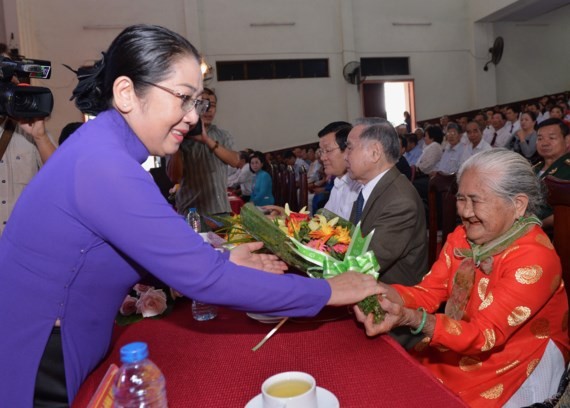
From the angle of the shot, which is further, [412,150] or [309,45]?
[309,45]

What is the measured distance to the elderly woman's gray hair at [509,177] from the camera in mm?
1441

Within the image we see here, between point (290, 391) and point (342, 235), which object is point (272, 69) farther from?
point (290, 391)

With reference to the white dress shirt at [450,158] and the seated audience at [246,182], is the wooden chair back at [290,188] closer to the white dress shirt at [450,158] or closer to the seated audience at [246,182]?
the seated audience at [246,182]

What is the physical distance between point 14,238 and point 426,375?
2.87 feet

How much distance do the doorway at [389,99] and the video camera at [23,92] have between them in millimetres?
10616

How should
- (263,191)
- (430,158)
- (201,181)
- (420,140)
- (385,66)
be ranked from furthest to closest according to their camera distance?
(385,66), (420,140), (430,158), (263,191), (201,181)

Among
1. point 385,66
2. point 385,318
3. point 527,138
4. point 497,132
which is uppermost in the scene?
point 385,66

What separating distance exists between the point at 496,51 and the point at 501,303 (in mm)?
12652

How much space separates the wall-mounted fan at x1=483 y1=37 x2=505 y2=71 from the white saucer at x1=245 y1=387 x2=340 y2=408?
13205 mm

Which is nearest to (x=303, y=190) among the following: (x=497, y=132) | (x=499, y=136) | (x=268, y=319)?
(x=268, y=319)

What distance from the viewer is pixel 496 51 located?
12383 millimetres

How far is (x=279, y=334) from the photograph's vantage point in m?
1.30

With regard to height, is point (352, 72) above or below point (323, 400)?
above

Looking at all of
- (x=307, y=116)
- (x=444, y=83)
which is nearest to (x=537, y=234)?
(x=307, y=116)
